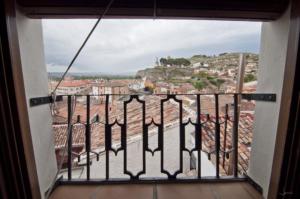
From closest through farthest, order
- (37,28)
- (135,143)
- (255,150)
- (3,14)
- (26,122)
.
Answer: (3,14) < (26,122) < (37,28) < (255,150) < (135,143)

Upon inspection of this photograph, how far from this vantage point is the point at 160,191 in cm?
158

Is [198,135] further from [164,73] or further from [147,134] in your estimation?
[164,73]

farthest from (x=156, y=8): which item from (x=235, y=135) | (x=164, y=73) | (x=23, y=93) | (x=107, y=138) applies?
(x=235, y=135)

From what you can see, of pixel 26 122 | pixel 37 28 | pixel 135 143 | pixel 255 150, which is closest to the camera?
pixel 26 122

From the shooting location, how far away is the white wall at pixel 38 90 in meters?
1.28

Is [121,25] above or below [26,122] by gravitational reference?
above

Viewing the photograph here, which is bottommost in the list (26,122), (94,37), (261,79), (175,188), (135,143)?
(175,188)

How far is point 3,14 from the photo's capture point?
40.3 inches

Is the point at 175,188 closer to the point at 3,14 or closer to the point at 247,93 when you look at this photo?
the point at 247,93

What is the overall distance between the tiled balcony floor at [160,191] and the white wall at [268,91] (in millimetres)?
154

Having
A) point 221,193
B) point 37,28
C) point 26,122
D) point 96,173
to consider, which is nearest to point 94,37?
point 37,28

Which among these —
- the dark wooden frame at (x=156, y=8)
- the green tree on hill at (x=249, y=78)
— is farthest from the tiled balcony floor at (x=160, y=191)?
the dark wooden frame at (x=156, y=8)

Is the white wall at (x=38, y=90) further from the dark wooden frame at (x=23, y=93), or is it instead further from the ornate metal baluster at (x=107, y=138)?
the ornate metal baluster at (x=107, y=138)

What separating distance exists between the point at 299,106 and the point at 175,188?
3.46 feet
